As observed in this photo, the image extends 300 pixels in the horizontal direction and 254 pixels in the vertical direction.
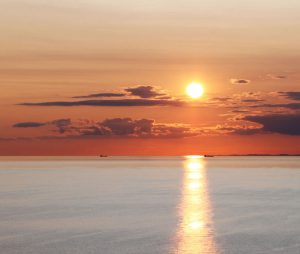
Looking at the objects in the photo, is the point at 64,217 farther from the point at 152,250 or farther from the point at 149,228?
the point at 152,250

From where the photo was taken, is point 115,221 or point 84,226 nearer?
point 84,226

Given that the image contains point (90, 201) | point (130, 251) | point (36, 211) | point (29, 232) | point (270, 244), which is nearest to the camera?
point (130, 251)

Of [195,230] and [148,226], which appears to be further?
[148,226]

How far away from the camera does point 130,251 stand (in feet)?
110

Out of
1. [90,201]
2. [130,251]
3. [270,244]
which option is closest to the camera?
[130,251]

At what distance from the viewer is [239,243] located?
119 ft

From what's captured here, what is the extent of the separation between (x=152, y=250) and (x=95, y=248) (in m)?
3.11

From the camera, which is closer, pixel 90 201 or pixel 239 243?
pixel 239 243

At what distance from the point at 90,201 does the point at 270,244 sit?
31.3m

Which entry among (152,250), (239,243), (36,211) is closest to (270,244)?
(239,243)

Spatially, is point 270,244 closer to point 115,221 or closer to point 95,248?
point 95,248

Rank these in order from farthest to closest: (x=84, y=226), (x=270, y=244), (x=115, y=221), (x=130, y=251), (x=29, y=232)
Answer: (x=115, y=221), (x=84, y=226), (x=29, y=232), (x=270, y=244), (x=130, y=251)

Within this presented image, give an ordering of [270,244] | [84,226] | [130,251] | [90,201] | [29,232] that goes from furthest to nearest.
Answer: [90,201] < [84,226] < [29,232] < [270,244] < [130,251]

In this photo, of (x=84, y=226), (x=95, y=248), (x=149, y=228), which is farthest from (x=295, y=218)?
(x=95, y=248)
